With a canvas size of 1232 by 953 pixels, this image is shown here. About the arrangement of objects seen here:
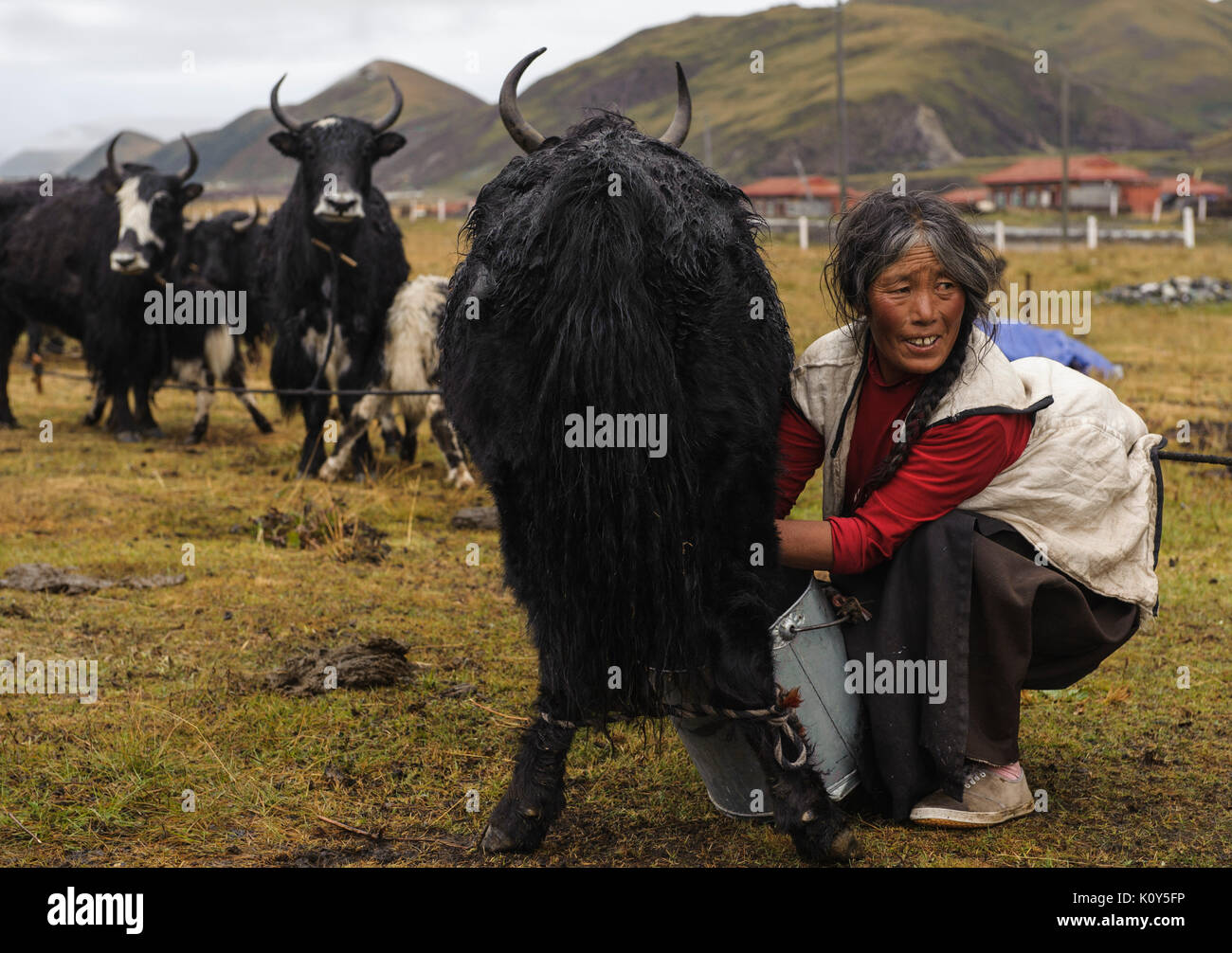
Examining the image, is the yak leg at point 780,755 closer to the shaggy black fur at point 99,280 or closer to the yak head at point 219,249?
the shaggy black fur at point 99,280

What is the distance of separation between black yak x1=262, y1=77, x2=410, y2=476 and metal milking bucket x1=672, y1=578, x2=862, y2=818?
4727 mm

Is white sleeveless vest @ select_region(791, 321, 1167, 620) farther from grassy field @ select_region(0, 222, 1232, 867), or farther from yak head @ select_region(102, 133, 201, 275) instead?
yak head @ select_region(102, 133, 201, 275)

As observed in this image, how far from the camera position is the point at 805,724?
275cm

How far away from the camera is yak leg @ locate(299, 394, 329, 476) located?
24.1ft

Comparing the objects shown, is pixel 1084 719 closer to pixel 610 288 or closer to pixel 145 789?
pixel 610 288

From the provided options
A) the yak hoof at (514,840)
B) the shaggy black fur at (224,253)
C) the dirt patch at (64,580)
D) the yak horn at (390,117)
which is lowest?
the yak hoof at (514,840)

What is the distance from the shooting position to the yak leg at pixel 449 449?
7305 millimetres

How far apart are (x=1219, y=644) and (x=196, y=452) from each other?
664 cm

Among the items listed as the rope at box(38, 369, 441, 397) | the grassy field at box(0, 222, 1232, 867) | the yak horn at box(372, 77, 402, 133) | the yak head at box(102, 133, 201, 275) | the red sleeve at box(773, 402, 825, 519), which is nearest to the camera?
the grassy field at box(0, 222, 1232, 867)

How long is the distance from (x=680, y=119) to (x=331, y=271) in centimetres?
452

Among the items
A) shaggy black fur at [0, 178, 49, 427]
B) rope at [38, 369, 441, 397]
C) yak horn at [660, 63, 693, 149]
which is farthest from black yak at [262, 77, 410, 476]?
yak horn at [660, 63, 693, 149]

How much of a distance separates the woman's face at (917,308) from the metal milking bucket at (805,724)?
0.58 metres

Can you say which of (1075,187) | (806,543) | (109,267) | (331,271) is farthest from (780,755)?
(1075,187)

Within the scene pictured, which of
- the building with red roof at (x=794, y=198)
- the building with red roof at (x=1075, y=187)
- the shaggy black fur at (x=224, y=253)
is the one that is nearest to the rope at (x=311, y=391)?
the shaggy black fur at (x=224, y=253)
